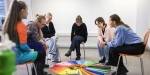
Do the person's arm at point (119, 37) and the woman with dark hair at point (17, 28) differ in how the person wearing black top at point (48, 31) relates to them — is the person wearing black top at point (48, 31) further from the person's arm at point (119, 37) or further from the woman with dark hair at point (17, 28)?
the woman with dark hair at point (17, 28)

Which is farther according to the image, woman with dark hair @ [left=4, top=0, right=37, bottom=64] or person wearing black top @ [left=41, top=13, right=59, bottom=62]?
person wearing black top @ [left=41, top=13, right=59, bottom=62]

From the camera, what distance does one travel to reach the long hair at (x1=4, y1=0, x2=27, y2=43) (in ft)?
10.2

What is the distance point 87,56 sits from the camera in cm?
653

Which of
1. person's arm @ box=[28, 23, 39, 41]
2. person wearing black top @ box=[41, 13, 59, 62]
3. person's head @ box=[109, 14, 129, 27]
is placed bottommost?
person wearing black top @ box=[41, 13, 59, 62]

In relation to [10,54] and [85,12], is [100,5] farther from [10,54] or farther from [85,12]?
Result: [10,54]

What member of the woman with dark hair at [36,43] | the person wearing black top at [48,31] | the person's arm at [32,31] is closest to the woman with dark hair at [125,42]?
the woman with dark hair at [36,43]

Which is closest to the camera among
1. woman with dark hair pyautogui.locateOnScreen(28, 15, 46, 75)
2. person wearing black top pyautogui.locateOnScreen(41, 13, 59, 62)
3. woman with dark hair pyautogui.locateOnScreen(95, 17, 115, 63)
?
woman with dark hair pyautogui.locateOnScreen(28, 15, 46, 75)

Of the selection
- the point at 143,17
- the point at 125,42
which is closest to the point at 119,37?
the point at 125,42

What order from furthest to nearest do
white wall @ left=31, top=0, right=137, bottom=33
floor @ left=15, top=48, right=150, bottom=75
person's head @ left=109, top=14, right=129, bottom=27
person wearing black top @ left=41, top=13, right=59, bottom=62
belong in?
white wall @ left=31, top=0, right=137, bottom=33 < person wearing black top @ left=41, top=13, right=59, bottom=62 < floor @ left=15, top=48, right=150, bottom=75 < person's head @ left=109, top=14, right=129, bottom=27

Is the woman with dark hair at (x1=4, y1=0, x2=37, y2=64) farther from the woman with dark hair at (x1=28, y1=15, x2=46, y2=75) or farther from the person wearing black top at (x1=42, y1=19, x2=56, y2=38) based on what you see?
the person wearing black top at (x1=42, y1=19, x2=56, y2=38)

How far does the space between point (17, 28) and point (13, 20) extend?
0.10 metres

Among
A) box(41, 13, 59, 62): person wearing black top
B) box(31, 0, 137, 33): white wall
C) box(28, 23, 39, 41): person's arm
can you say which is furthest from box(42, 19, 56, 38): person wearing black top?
box(31, 0, 137, 33): white wall

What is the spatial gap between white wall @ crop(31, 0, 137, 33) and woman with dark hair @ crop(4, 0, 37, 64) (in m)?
4.48

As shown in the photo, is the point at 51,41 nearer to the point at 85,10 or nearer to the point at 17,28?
the point at 85,10
